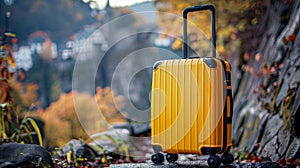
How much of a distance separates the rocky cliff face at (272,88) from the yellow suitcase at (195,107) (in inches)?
40.9

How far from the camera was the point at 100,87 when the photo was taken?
9.98 metres

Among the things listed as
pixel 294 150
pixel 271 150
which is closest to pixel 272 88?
pixel 271 150

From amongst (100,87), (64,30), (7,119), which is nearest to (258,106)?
(7,119)

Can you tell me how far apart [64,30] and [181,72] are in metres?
7.48

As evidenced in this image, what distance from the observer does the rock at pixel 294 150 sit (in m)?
3.61

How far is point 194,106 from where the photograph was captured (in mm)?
2994

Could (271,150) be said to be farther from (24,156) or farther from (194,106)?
(24,156)

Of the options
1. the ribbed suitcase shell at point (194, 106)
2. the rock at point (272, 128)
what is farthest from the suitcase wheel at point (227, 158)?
the rock at point (272, 128)

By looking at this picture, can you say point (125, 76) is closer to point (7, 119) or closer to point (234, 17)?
point (234, 17)

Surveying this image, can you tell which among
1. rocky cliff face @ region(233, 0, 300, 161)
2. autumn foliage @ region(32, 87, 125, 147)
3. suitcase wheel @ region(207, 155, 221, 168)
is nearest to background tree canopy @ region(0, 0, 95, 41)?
autumn foliage @ region(32, 87, 125, 147)

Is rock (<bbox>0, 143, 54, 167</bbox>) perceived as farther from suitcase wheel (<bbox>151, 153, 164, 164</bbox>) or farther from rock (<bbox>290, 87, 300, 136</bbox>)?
rock (<bbox>290, 87, 300, 136</bbox>)

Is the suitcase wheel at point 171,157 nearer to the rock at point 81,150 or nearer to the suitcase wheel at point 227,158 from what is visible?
the suitcase wheel at point 227,158

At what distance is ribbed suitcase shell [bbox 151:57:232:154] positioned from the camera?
294 cm

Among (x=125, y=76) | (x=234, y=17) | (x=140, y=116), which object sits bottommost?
(x=140, y=116)
